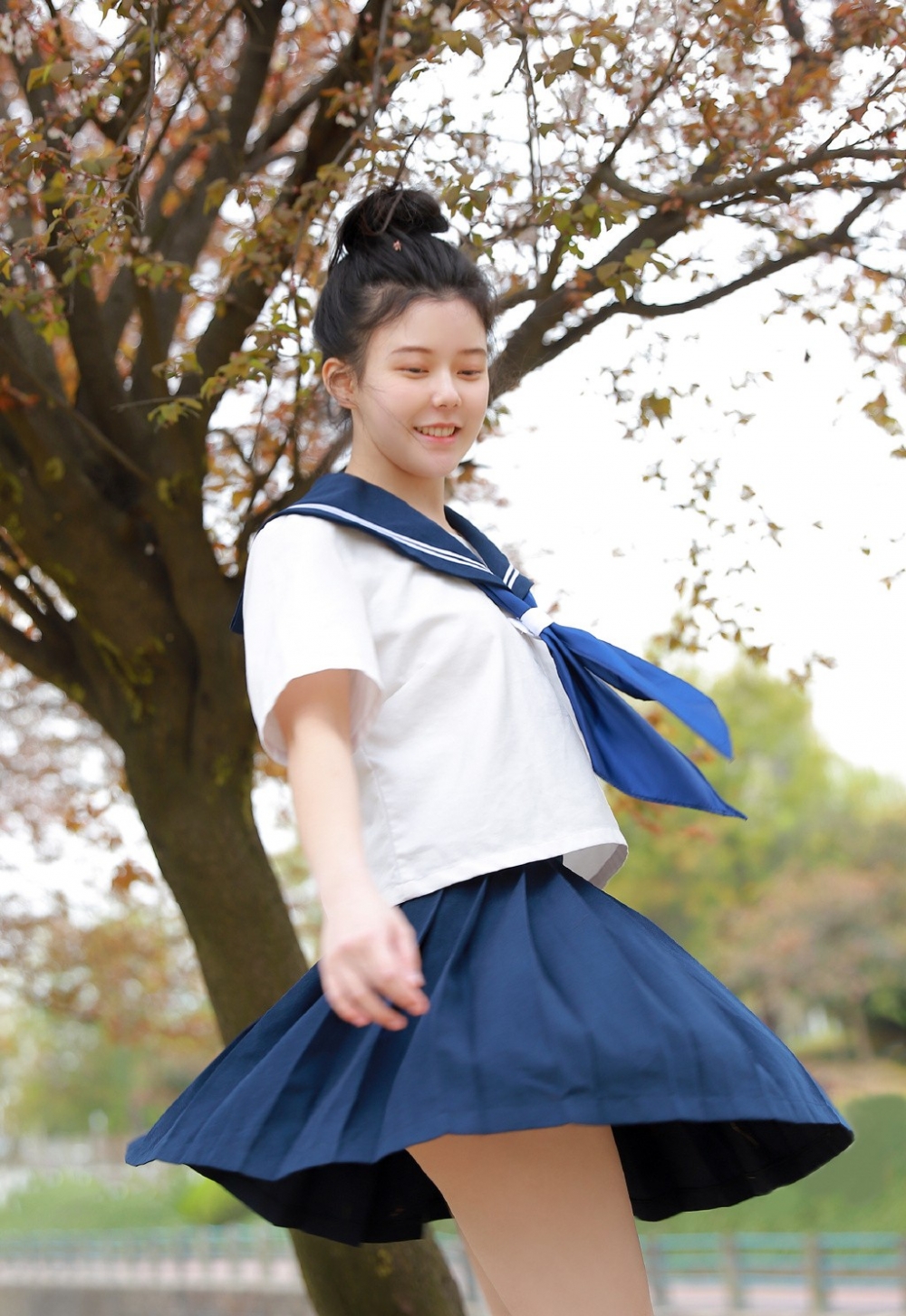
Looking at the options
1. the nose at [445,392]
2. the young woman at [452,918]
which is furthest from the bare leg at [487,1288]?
the nose at [445,392]

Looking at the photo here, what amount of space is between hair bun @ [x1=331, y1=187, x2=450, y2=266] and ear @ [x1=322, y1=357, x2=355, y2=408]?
21 centimetres

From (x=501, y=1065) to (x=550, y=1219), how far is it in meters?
0.26

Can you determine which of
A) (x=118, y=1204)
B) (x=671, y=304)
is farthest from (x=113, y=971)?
(x=118, y=1204)

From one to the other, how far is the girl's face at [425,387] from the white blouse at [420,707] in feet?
0.60

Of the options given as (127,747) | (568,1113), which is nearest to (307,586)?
(568,1113)

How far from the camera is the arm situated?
142 cm

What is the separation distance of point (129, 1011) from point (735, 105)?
11.7 metres

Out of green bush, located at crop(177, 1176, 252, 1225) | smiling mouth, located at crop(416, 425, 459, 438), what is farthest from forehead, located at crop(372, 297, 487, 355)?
green bush, located at crop(177, 1176, 252, 1225)

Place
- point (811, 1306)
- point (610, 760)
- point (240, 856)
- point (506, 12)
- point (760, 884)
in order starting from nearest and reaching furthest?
point (610, 760) → point (506, 12) → point (240, 856) → point (811, 1306) → point (760, 884)

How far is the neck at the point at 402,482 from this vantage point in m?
2.03

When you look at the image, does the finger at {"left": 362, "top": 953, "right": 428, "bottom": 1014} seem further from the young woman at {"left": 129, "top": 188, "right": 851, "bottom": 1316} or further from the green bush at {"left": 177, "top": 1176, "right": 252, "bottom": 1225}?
the green bush at {"left": 177, "top": 1176, "right": 252, "bottom": 1225}

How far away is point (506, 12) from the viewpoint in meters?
2.77

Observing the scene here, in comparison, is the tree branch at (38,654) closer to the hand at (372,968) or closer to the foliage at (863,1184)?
the hand at (372,968)

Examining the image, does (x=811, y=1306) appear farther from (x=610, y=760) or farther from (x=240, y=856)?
(x=610, y=760)
